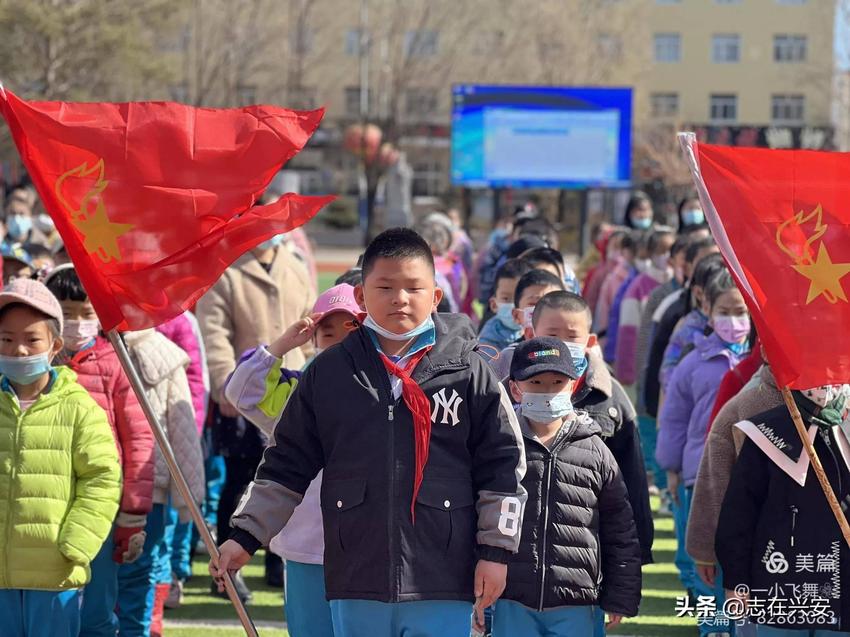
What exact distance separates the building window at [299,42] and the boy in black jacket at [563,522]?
42.8 metres

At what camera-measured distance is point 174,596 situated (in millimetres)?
7613

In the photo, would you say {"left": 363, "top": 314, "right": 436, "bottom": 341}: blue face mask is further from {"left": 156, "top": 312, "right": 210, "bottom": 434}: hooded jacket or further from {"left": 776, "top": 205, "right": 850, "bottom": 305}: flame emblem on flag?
{"left": 156, "top": 312, "right": 210, "bottom": 434}: hooded jacket

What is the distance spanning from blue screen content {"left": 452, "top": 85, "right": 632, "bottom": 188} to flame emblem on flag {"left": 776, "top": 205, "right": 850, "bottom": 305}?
1825cm

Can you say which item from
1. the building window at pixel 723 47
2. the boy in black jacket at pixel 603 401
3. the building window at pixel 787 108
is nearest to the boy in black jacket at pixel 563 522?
the boy in black jacket at pixel 603 401

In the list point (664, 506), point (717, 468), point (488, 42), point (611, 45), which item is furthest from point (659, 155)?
point (717, 468)

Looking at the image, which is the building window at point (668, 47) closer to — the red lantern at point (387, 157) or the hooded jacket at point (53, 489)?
the red lantern at point (387, 157)

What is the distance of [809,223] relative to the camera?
4859 millimetres

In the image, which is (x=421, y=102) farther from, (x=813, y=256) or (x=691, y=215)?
(x=813, y=256)

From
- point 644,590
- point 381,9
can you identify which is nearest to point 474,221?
point 381,9

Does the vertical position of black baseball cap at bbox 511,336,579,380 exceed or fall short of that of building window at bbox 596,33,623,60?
it falls short

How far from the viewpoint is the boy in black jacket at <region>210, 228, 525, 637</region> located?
13.6ft

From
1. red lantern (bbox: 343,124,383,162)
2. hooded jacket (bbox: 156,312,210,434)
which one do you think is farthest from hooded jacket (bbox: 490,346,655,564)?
red lantern (bbox: 343,124,383,162)

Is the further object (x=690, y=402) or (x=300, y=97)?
(x=300, y=97)

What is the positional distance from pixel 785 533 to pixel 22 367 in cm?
293
